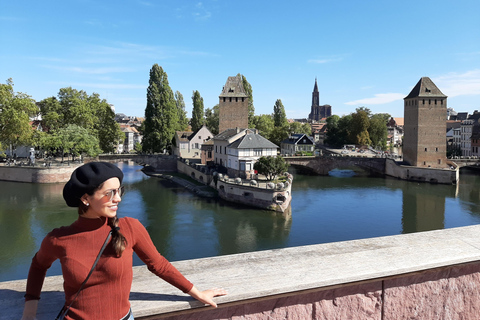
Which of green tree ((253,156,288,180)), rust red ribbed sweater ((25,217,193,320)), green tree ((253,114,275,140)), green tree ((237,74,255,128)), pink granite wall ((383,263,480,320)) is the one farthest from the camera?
green tree ((253,114,275,140))

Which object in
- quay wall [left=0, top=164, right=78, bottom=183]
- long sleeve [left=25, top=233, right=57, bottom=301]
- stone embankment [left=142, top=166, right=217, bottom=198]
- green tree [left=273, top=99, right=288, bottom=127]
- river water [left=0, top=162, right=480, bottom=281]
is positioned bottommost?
river water [left=0, top=162, right=480, bottom=281]

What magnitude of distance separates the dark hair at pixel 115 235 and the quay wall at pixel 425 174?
49.6 meters

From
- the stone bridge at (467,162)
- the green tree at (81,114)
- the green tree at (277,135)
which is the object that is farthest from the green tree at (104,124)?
the stone bridge at (467,162)

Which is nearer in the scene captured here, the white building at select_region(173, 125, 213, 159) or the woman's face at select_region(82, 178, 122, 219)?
the woman's face at select_region(82, 178, 122, 219)

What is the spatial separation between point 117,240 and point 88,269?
0.22 metres

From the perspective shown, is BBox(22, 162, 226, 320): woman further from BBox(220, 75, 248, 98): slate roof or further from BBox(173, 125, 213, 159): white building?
BBox(173, 125, 213, 159): white building


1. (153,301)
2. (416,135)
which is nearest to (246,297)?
(153,301)

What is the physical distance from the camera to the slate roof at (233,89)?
5322 cm

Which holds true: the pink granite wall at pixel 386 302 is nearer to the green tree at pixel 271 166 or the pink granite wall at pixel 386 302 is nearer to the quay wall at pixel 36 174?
the green tree at pixel 271 166

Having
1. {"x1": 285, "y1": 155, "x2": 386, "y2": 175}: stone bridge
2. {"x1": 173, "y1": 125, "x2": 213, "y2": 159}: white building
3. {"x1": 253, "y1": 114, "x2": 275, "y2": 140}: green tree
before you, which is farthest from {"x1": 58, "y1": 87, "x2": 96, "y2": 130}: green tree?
{"x1": 285, "y1": 155, "x2": 386, "y2": 175}: stone bridge

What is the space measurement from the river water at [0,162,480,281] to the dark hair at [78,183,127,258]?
634 inches

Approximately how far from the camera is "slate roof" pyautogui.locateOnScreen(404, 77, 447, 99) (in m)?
49.4

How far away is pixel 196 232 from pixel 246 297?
21869mm

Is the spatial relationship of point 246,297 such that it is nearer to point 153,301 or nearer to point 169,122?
point 153,301
